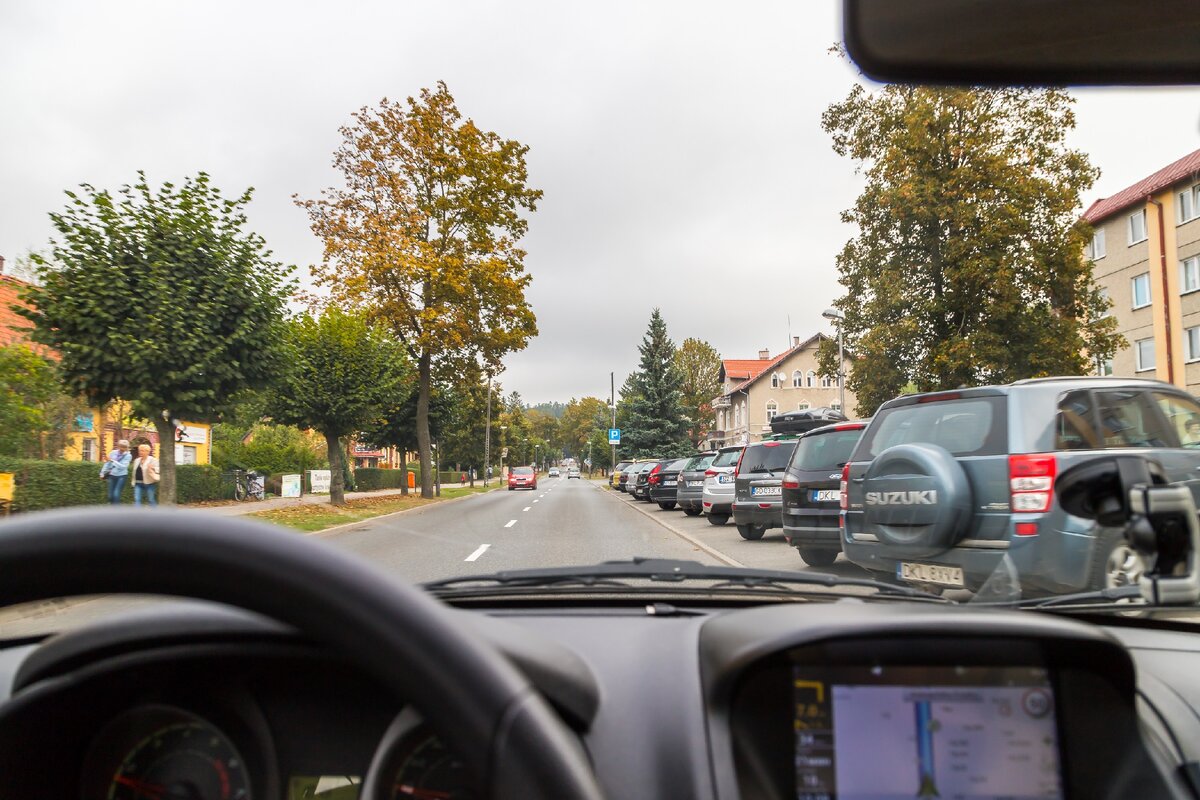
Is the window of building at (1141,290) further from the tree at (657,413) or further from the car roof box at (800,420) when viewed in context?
the tree at (657,413)

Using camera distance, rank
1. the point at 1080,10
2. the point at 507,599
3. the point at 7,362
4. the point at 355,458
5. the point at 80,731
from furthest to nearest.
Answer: the point at 355,458
the point at 7,362
the point at 507,599
the point at 1080,10
the point at 80,731

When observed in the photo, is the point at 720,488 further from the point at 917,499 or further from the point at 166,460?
→ the point at 917,499

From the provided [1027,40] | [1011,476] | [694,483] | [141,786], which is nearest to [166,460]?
[694,483]

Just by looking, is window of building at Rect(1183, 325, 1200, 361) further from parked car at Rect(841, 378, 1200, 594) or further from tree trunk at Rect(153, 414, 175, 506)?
tree trunk at Rect(153, 414, 175, 506)

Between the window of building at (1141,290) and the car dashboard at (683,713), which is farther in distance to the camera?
the window of building at (1141,290)

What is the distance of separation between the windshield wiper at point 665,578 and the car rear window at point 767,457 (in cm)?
1085

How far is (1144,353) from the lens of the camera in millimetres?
34188

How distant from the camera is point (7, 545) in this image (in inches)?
36.3

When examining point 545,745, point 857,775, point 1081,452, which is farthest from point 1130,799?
point 1081,452

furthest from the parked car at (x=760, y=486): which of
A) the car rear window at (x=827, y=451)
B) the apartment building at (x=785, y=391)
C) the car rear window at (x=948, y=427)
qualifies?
the apartment building at (x=785, y=391)

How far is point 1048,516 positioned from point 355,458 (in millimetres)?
37506

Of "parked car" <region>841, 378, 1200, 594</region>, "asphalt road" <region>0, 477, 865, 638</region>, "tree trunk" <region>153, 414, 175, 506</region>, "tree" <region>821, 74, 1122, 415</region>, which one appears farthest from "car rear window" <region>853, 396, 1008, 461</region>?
"tree" <region>821, 74, 1122, 415</region>

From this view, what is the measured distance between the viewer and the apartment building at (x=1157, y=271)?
103ft

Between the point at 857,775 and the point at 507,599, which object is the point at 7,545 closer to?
the point at 857,775
